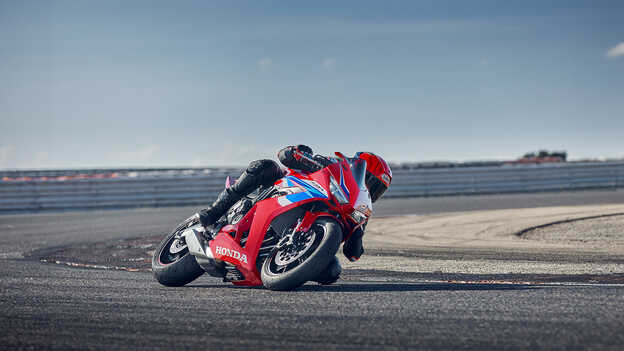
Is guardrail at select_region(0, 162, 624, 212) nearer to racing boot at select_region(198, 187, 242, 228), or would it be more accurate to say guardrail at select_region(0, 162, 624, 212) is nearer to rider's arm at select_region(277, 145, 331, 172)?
racing boot at select_region(198, 187, 242, 228)

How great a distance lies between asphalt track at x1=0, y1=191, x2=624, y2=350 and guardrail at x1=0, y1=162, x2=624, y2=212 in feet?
49.9

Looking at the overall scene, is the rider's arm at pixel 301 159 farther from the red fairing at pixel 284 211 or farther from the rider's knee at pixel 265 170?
the rider's knee at pixel 265 170

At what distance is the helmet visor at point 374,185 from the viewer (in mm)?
6113

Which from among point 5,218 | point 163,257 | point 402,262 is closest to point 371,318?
point 163,257

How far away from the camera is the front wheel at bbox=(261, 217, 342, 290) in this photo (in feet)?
17.5

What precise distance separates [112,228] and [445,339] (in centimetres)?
1228

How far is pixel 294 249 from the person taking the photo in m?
5.66

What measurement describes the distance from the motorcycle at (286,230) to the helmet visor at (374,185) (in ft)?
0.63

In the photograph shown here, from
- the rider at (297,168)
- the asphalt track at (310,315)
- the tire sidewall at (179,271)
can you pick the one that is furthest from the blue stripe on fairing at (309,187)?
the tire sidewall at (179,271)

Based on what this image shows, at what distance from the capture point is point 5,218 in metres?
19.6

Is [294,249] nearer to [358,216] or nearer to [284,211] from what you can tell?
[284,211]

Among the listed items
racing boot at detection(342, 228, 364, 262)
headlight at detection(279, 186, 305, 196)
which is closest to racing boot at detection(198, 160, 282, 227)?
headlight at detection(279, 186, 305, 196)

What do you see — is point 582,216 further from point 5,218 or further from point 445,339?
point 5,218

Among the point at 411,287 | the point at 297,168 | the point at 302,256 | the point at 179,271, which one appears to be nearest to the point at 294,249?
the point at 302,256
